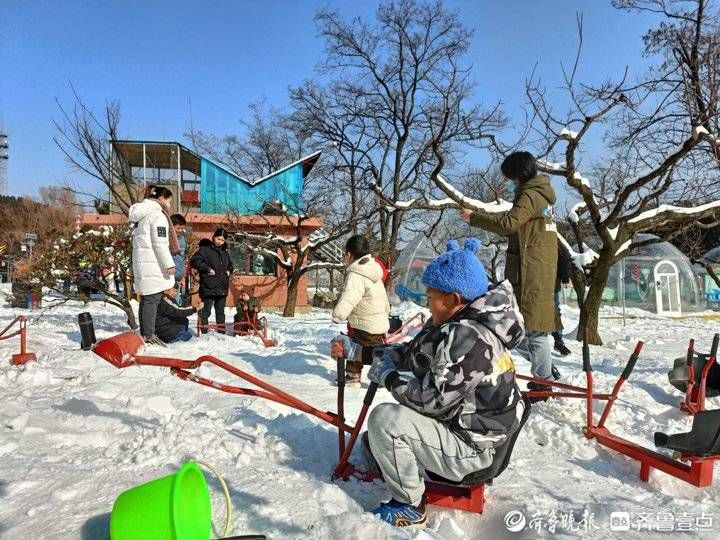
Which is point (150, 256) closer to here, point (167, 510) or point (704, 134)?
point (167, 510)

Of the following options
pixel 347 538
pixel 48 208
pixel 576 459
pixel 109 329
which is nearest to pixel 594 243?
pixel 109 329

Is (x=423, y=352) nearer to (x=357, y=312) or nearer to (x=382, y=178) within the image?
(x=357, y=312)

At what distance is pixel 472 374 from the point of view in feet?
7.48

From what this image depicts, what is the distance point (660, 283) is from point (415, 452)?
20.0 meters

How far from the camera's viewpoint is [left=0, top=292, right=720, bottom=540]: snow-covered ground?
7.43ft

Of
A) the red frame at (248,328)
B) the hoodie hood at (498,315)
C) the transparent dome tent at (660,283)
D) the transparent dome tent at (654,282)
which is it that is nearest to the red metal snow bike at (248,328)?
the red frame at (248,328)

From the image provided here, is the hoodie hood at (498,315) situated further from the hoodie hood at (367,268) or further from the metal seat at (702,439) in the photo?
the hoodie hood at (367,268)

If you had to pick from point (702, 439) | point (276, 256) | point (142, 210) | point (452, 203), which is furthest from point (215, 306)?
point (276, 256)

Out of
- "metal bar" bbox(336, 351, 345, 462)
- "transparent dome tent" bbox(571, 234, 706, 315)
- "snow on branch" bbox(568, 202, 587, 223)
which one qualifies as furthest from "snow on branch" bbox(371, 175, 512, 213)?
"transparent dome tent" bbox(571, 234, 706, 315)

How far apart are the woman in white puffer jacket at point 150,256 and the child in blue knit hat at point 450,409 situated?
4102 millimetres

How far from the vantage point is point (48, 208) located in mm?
42844

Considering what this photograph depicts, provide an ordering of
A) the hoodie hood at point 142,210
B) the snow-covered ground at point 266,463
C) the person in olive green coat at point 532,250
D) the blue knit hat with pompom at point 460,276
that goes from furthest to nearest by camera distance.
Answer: the hoodie hood at point 142,210 < the person in olive green coat at point 532,250 < the blue knit hat with pompom at point 460,276 < the snow-covered ground at point 266,463

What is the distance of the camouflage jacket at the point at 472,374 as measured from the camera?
7.50 ft

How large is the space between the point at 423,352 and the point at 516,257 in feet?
7.03
